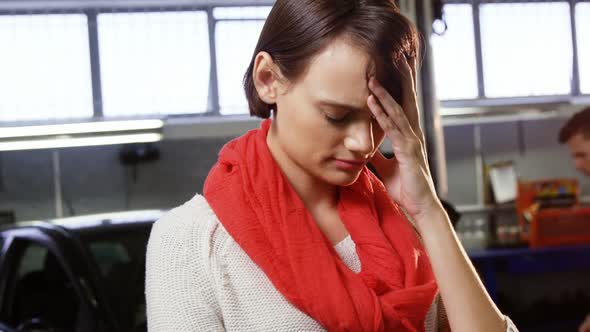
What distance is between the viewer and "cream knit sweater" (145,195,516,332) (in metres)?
1.02

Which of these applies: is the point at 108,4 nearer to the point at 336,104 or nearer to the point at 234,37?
the point at 234,37

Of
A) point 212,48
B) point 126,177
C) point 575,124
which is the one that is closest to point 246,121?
point 212,48

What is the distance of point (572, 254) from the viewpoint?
5258mm

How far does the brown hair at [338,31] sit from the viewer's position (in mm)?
1058

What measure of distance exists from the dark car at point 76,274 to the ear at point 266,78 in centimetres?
144

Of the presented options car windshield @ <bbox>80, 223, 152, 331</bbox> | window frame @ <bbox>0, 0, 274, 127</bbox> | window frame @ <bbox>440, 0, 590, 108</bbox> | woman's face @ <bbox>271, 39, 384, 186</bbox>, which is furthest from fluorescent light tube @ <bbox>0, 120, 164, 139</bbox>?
woman's face @ <bbox>271, 39, 384, 186</bbox>

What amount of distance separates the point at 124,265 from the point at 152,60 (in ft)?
7.74

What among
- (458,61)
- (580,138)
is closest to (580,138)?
(580,138)

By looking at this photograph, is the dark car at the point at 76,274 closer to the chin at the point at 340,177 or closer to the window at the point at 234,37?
the chin at the point at 340,177

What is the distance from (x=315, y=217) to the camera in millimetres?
1206

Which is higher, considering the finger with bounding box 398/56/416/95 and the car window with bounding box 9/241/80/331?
the finger with bounding box 398/56/416/95

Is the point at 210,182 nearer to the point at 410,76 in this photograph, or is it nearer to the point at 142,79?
→ the point at 410,76

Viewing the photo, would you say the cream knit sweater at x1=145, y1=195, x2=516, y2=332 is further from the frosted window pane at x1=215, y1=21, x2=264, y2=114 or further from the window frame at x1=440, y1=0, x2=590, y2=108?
the window frame at x1=440, y1=0, x2=590, y2=108

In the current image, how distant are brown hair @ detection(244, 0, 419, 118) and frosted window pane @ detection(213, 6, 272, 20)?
3839mm
